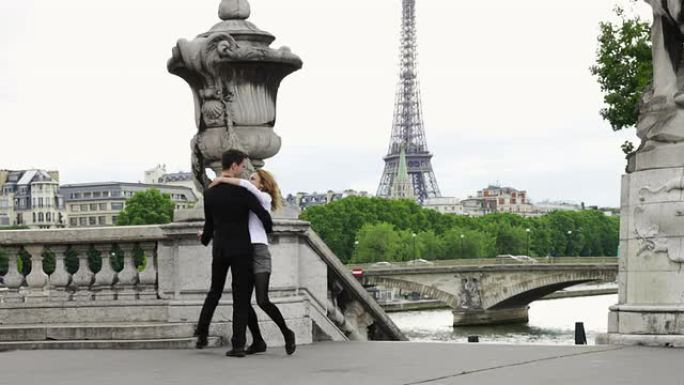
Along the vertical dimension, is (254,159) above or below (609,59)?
below

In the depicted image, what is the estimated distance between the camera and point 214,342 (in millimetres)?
9797

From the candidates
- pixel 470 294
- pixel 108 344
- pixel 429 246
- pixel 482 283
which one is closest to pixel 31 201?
pixel 429 246

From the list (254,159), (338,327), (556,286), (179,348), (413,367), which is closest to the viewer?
(413,367)

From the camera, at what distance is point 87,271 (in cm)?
1073

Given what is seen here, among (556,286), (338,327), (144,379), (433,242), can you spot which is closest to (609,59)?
(338,327)

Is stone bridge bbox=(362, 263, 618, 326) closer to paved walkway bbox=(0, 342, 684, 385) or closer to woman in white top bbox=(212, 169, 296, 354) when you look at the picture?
paved walkway bbox=(0, 342, 684, 385)

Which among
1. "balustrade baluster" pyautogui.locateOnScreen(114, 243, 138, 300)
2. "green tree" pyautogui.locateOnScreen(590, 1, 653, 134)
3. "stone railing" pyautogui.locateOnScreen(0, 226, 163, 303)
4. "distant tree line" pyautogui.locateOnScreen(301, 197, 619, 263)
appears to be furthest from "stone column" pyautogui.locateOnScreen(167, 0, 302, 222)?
"distant tree line" pyautogui.locateOnScreen(301, 197, 619, 263)

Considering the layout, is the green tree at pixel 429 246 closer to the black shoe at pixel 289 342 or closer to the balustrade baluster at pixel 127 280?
the balustrade baluster at pixel 127 280

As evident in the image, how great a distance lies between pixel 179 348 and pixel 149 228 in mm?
1306

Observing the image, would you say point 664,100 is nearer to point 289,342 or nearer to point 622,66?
point 289,342

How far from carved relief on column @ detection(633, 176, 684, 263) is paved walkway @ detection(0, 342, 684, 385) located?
78 cm

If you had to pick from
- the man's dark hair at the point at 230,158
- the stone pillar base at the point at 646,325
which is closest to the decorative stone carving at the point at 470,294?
the stone pillar base at the point at 646,325

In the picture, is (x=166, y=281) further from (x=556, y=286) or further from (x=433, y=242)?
(x=433, y=242)

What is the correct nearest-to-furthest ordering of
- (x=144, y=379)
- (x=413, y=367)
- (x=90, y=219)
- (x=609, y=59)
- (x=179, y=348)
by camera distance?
(x=144, y=379), (x=413, y=367), (x=179, y=348), (x=609, y=59), (x=90, y=219)
